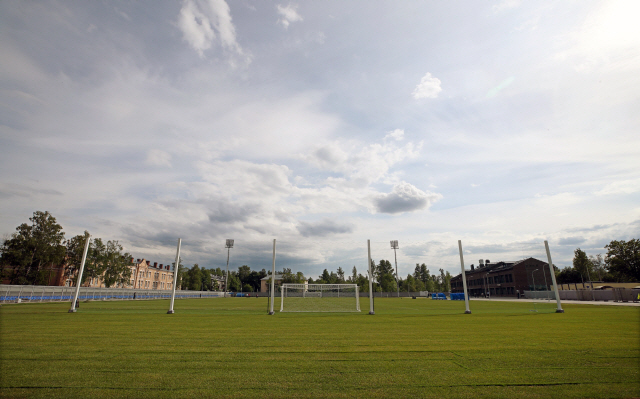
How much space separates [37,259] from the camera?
63.1 metres

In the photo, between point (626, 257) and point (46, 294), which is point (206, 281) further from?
point (626, 257)

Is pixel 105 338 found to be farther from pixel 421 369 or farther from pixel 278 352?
pixel 421 369

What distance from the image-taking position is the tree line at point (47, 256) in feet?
198

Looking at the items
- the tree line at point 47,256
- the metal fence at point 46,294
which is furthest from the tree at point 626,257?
the tree line at point 47,256

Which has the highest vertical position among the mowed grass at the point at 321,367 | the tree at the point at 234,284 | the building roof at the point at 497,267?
the building roof at the point at 497,267

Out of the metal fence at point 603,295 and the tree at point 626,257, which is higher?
the tree at point 626,257

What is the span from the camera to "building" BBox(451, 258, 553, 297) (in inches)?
3140

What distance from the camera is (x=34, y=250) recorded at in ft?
205

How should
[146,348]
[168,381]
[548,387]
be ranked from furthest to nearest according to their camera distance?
[146,348] → [168,381] → [548,387]

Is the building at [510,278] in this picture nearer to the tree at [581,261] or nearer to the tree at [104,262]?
the tree at [581,261]

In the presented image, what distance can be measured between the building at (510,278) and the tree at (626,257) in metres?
13.6

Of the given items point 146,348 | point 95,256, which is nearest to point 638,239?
point 146,348

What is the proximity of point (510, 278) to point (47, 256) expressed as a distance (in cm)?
11624

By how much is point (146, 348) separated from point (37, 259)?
256ft
